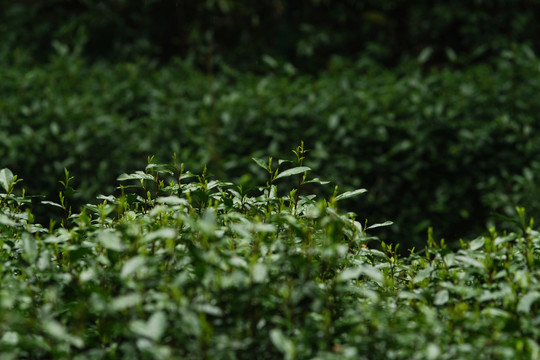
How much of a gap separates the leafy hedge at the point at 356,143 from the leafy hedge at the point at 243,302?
9.27ft

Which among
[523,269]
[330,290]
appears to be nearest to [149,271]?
[330,290]

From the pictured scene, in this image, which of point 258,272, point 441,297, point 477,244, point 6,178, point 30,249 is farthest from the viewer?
point 6,178

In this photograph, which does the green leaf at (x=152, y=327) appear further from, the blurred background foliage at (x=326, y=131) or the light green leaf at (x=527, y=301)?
the blurred background foliage at (x=326, y=131)

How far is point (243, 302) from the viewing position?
133 cm

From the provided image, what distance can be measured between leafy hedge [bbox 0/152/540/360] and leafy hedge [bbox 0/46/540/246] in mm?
2824

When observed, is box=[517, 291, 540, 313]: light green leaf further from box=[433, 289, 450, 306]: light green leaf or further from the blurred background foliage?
the blurred background foliage

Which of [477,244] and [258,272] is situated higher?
[258,272]


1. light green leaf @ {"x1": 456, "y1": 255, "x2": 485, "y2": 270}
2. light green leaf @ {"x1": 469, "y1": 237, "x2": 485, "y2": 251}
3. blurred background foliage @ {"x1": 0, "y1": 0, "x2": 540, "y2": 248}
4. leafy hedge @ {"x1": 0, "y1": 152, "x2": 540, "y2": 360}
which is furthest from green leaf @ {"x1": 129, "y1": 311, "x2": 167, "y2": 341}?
blurred background foliage @ {"x1": 0, "y1": 0, "x2": 540, "y2": 248}

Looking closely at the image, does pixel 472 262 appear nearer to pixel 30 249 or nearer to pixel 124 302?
pixel 124 302

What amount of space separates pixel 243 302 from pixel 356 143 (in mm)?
3392

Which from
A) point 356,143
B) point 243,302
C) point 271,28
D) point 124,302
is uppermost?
point 124,302

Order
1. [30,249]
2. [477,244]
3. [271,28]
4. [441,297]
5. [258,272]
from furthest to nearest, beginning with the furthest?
[271,28]
[477,244]
[441,297]
[30,249]
[258,272]

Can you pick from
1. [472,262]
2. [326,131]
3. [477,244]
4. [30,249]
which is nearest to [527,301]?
[472,262]

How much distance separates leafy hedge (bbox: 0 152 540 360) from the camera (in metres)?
1.24
